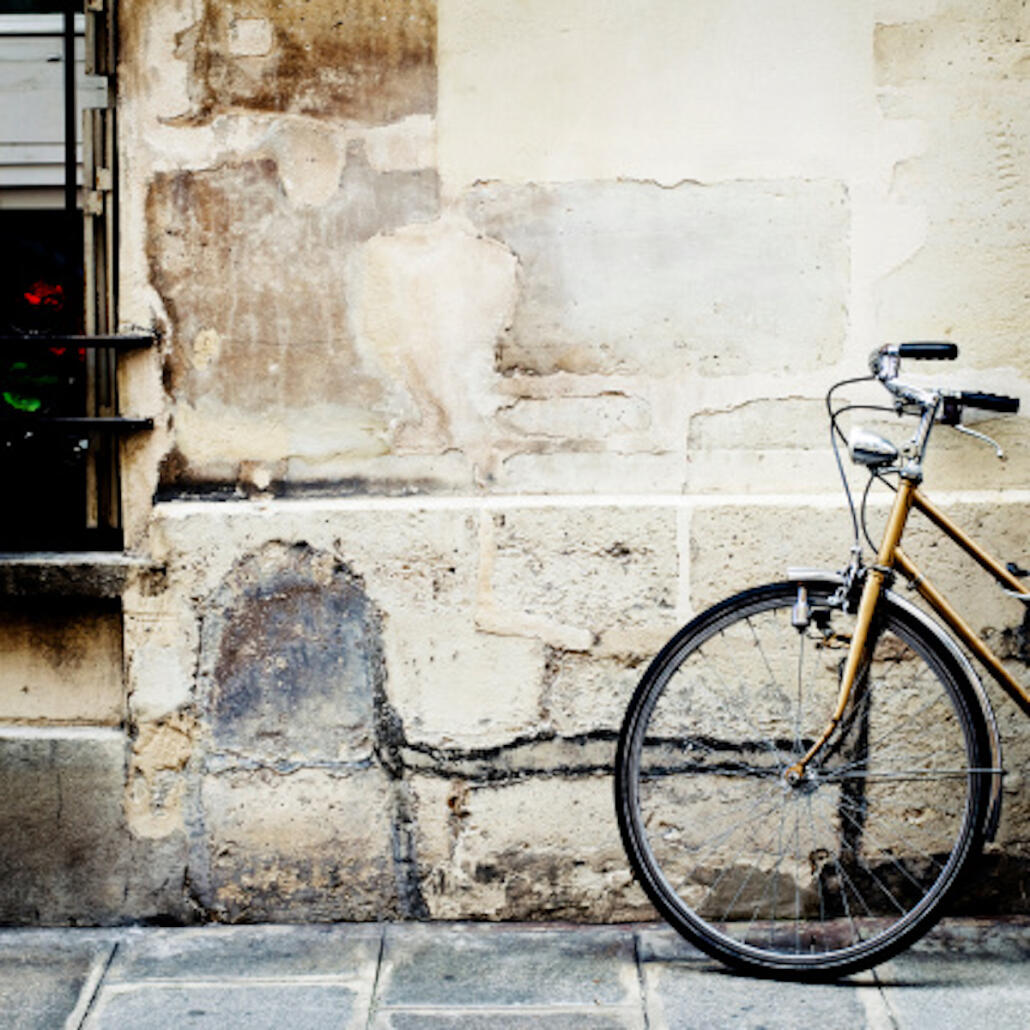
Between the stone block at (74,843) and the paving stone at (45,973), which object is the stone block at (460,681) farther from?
the paving stone at (45,973)

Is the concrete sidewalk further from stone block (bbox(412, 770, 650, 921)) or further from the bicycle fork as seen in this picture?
the bicycle fork

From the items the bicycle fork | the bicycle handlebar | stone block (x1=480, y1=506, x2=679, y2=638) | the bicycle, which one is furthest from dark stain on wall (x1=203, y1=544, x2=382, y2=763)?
the bicycle handlebar

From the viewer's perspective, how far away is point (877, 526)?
3.32m

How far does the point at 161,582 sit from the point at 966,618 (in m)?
1.99

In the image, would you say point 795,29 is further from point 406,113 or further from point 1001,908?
point 1001,908

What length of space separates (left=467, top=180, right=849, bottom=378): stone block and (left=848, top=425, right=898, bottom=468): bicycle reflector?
37cm

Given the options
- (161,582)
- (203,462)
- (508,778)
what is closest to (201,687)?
(161,582)

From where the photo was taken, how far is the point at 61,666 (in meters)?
3.43

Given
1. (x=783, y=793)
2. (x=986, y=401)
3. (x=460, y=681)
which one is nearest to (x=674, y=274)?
(x=986, y=401)

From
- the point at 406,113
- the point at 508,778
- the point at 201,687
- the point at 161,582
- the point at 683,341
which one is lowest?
the point at 508,778

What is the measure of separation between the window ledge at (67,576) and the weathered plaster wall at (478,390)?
69mm

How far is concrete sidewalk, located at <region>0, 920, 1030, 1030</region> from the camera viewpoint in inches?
115

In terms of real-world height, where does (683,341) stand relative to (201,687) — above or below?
above

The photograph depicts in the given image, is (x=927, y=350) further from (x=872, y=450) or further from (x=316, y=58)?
(x=316, y=58)
